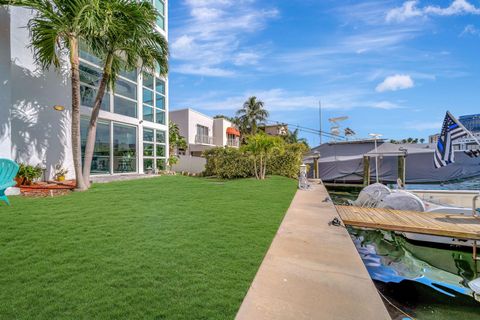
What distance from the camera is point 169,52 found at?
925 cm

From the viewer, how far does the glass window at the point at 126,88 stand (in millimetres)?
11984

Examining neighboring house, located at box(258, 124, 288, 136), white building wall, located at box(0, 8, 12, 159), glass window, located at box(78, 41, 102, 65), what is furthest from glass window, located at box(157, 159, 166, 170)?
neighboring house, located at box(258, 124, 288, 136)

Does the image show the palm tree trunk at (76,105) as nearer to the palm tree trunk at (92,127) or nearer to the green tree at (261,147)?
the palm tree trunk at (92,127)

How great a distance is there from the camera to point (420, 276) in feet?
14.3

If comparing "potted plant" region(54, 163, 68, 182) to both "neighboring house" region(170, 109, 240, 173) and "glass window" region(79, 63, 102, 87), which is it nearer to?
"glass window" region(79, 63, 102, 87)

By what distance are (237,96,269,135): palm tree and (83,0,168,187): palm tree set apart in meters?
23.7

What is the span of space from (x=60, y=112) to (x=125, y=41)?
13.5ft

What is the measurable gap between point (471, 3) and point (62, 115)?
14.8 m

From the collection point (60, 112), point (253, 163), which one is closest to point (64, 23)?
point (60, 112)

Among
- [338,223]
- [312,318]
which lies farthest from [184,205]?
[312,318]

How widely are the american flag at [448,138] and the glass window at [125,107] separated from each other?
13312 millimetres

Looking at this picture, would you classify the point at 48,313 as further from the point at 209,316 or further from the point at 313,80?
the point at 313,80

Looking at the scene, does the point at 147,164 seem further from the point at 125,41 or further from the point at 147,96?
the point at 125,41

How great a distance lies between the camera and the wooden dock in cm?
493
